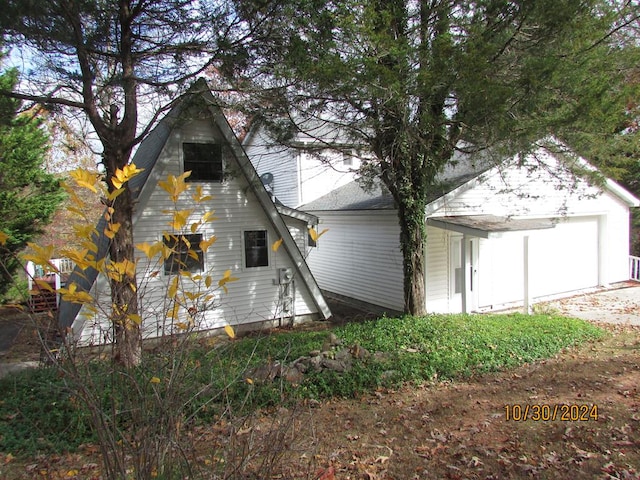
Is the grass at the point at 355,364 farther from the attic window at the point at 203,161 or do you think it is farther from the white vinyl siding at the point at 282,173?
the white vinyl siding at the point at 282,173

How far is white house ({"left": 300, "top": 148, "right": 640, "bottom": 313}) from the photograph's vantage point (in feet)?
36.7

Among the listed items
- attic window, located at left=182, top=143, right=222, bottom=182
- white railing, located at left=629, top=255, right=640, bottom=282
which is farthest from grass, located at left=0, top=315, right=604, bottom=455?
white railing, located at left=629, top=255, right=640, bottom=282

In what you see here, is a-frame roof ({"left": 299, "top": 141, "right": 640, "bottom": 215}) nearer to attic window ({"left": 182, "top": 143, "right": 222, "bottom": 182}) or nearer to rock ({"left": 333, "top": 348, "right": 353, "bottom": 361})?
attic window ({"left": 182, "top": 143, "right": 222, "bottom": 182})

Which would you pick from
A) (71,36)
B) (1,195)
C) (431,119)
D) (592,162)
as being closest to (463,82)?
(431,119)

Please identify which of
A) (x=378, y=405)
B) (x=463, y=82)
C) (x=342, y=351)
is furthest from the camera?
(x=342, y=351)

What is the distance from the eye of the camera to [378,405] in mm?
5609

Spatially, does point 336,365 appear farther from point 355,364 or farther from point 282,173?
point 282,173

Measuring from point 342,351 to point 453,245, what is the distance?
6.42 meters

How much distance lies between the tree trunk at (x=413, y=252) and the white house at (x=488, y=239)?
1.07 m

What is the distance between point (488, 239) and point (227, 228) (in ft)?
24.2

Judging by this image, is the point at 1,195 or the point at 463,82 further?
the point at 1,195

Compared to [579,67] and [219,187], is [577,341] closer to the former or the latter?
A: [579,67]

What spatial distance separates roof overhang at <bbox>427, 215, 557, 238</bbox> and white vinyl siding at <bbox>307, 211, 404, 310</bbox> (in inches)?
62.3
